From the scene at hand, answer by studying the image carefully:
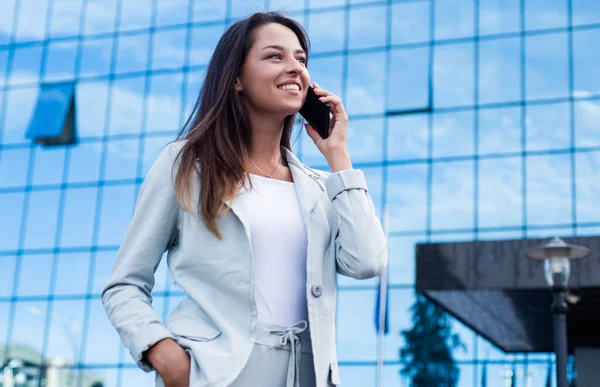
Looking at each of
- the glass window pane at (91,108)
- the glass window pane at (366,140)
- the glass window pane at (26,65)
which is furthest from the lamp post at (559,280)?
the glass window pane at (26,65)

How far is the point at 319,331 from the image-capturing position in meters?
2.71

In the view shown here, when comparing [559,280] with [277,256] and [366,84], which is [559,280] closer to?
[277,256]

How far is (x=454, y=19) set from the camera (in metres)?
27.8

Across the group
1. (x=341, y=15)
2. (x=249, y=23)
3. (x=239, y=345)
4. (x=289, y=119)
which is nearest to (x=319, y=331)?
(x=239, y=345)

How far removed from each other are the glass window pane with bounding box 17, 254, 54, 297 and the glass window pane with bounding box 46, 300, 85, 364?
71cm

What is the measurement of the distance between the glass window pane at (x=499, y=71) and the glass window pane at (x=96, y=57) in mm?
11807

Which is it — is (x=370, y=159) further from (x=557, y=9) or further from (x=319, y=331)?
(x=319, y=331)

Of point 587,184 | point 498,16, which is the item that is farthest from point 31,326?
→ point 587,184

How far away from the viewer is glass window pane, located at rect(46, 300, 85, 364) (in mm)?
29500

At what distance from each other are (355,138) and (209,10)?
6.52 m

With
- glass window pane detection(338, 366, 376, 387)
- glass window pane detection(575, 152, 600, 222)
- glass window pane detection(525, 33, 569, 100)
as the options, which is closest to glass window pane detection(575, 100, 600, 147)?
glass window pane detection(575, 152, 600, 222)

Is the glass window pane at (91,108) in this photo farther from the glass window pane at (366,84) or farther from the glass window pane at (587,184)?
the glass window pane at (587,184)

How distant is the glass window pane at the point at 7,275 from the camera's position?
30.7 metres

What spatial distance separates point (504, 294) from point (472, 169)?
10264 millimetres
